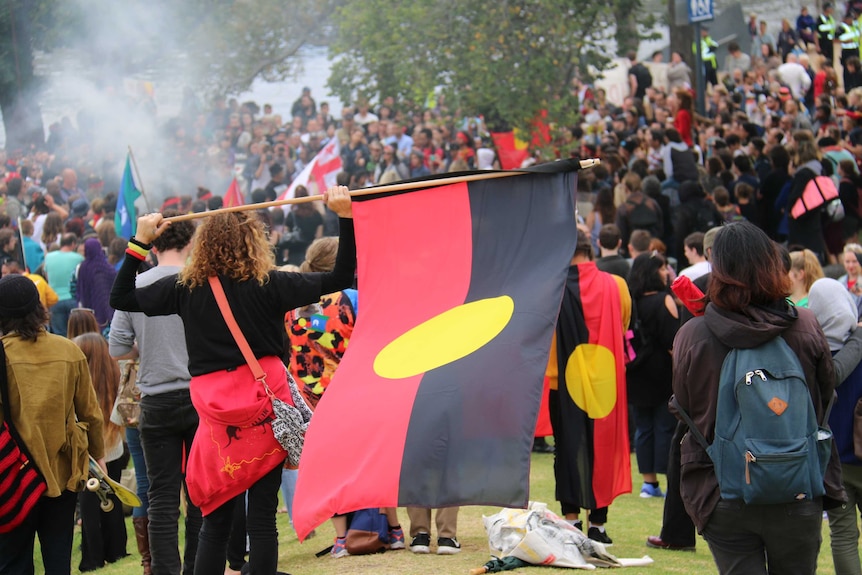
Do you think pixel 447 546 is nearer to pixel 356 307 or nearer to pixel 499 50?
pixel 356 307

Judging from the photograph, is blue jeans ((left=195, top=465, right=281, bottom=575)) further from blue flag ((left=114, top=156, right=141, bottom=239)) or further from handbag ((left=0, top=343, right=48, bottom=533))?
blue flag ((left=114, top=156, right=141, bottom=239))

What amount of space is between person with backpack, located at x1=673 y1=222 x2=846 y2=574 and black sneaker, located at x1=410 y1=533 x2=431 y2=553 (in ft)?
9.74

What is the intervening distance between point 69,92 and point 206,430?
75.5 ft

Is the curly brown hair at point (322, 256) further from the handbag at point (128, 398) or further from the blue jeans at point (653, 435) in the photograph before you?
the blue jeans at point (653, 435)

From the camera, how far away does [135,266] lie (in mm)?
5180

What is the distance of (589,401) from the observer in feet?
23.5

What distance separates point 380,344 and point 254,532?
0.97 metres

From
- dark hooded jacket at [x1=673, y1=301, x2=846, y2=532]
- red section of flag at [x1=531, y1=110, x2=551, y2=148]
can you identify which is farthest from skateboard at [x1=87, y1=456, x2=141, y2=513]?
red section of flag at [x1=531, y1=110, x2=551, y2=148]

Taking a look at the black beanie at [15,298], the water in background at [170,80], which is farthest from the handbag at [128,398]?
the water in background at [170,80]

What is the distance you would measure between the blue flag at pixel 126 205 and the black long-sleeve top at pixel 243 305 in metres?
8.04

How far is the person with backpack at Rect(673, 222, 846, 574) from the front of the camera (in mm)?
3883

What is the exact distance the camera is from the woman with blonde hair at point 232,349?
5023 millimetres

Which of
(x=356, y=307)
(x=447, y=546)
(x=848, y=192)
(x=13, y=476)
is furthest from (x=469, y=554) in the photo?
(x=848, y=192)

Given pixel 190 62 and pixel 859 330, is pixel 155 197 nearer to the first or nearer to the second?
pixel 190 62
